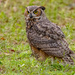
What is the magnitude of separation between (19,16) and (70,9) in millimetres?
2556

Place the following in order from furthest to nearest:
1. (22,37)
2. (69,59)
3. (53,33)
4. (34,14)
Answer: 1. (22,37)
2. (34,14)
3. (53,33)
4. (69,59)

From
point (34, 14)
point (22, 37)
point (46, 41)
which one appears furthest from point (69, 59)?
point (22, 37)

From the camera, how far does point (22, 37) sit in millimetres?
8133

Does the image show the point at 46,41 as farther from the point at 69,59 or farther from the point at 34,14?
the point at 34,14

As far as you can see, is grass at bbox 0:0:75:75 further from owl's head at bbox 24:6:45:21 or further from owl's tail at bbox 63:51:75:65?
owl's head at bbox 24:6:45:21

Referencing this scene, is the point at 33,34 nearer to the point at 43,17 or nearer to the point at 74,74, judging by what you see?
the point at 43,17

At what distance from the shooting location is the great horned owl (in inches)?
233

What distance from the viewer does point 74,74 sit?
517 centimetres

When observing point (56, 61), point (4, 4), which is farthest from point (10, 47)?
point (4, 4)

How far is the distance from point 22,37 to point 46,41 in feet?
7.31

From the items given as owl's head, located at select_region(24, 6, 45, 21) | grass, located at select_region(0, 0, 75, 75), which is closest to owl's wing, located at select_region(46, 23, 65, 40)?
owl's head, located at select_region(24, 6, 45, 21)

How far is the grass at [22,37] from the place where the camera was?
17.6ft

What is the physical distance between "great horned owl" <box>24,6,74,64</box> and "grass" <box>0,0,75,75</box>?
206 millimetres

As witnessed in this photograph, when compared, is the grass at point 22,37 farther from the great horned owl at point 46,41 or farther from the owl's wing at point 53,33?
the owl's wing at point 53,33
